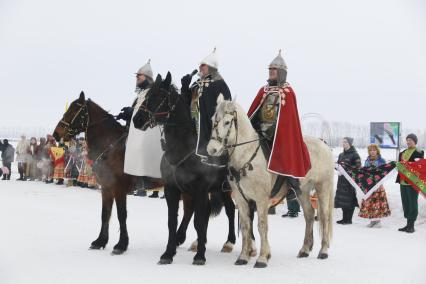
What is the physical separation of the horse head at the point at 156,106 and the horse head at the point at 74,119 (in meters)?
1.64

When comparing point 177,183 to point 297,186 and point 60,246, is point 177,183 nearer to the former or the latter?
point 297,186

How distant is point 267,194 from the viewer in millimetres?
6832

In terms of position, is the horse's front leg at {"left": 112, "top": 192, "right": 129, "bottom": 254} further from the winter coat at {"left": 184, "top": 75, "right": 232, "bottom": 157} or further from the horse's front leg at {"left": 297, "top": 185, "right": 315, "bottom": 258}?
the horse's front leg at {"left": 297, "top": 185, "right": 315, "bottom": 258}

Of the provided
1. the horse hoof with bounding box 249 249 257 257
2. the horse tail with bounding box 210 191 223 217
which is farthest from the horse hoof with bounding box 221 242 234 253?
the horse tail with bounding box 210 191 223 217

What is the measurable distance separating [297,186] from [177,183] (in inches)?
71.1

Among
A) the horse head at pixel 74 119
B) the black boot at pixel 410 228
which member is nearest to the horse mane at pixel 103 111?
the horse head at pixel 74 119

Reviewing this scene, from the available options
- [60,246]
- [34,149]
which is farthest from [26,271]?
[34,149]

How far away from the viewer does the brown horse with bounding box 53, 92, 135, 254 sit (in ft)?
25.2

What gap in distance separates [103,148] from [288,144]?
9.73 feet

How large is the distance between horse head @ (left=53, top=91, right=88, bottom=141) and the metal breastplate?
9.29 feet

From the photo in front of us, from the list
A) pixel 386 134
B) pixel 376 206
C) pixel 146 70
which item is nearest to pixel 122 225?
pixel 146 70

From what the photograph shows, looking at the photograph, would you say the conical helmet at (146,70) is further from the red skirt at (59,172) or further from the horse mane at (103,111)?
the red skirt at (59,172)

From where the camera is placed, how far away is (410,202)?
10.8 metres

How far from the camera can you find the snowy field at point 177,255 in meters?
6.16
